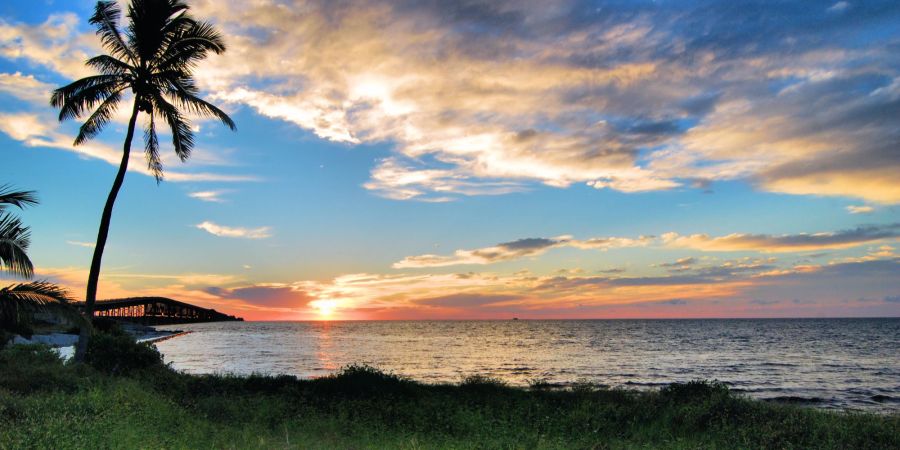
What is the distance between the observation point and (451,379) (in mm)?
43094

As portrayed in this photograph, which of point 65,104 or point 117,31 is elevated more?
point 117,31

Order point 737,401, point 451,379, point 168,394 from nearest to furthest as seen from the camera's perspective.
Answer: point 737,401 → point 168,394 → point 451,379

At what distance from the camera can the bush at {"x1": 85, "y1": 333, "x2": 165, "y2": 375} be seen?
93.0ft

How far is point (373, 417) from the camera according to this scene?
19.7 m

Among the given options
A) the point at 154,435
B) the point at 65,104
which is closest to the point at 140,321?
the point at 65,104

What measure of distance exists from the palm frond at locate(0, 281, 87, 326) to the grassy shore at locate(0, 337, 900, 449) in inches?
105

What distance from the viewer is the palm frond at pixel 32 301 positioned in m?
16.9

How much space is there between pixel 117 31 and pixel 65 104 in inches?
178

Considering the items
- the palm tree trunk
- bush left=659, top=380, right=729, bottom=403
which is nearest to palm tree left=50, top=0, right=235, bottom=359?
the palm tree trunk

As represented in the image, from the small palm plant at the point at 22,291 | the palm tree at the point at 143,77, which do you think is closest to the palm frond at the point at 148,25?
the palm tree at the point at 143,77

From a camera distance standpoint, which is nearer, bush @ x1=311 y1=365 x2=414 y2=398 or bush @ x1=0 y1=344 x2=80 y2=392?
bush @ x1=0 y1=344 x2=80 y2=392

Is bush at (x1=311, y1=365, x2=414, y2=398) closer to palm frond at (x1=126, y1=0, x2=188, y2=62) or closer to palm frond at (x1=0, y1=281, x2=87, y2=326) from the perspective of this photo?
palm frond at (x1=0, y1=281, x2=87, y2=326)

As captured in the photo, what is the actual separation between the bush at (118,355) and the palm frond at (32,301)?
11.8 metres

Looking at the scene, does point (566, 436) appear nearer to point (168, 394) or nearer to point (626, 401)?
point (626, 401)
